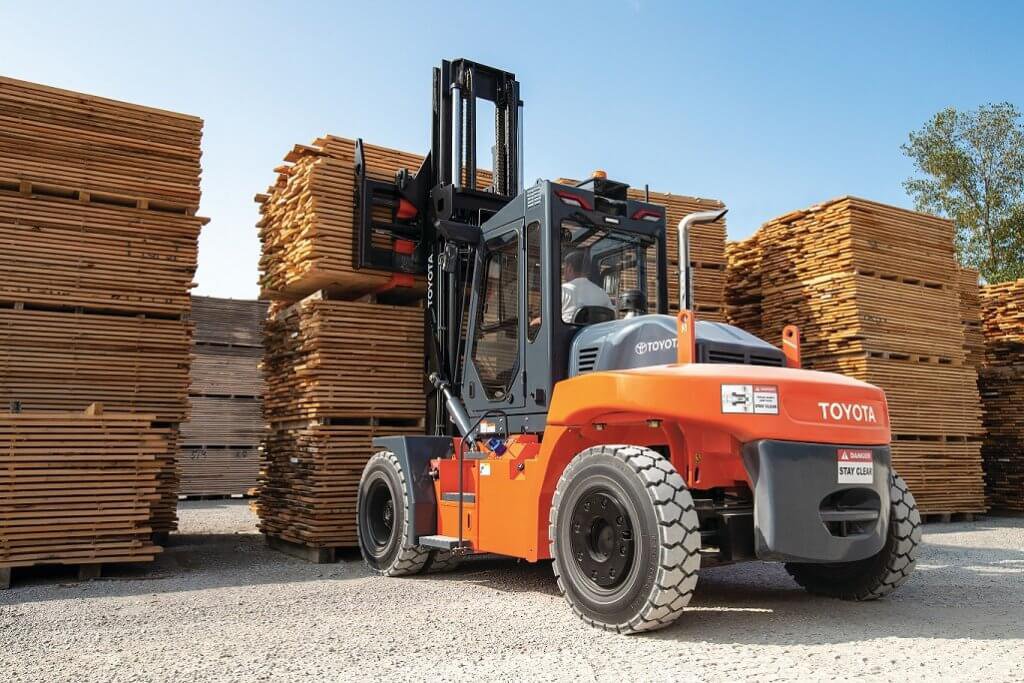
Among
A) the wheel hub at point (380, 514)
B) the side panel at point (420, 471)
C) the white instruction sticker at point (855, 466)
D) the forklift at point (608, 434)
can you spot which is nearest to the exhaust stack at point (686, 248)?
the forklift at point (608, 434)

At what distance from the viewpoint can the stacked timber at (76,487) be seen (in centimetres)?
666

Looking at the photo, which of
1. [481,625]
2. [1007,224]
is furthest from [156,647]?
[1007,224]

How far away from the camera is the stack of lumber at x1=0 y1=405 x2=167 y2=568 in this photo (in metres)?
6.67

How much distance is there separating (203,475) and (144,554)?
8.26 meters

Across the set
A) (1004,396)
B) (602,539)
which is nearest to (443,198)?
(602,539)

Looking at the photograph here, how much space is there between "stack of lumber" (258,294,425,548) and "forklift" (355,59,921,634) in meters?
0.64

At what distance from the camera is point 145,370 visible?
793 centimetres

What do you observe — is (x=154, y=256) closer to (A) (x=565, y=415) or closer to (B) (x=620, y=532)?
(A) (x=565, y=415)

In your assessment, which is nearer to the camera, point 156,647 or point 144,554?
point 156,647

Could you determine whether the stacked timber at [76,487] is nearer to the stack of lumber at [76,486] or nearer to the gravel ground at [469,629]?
the stack of lumber at [76,486]

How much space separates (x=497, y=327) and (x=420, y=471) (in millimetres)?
1364

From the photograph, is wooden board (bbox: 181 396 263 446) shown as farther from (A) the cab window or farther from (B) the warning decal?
(B) the warning decal

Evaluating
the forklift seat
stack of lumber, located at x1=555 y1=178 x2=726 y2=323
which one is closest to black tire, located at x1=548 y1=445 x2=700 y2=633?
the forklift seat

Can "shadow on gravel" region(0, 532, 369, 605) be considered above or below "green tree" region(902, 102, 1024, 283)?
below
